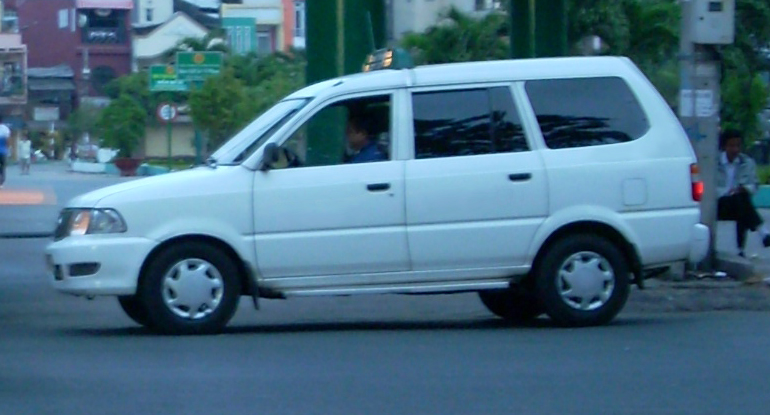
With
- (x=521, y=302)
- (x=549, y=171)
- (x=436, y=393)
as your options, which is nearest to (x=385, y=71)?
(x=549, y=171)

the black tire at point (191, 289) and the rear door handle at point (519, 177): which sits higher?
the rear door handle at point (519, 177)

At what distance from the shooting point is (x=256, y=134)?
32.6 feet

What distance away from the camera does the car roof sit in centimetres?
995

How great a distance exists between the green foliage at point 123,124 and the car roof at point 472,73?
43231 mm

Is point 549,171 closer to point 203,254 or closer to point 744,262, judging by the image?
point 203,254

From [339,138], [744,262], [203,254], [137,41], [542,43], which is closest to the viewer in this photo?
[203,254]

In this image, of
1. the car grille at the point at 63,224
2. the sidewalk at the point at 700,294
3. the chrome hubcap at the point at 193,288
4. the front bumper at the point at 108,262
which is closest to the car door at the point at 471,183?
the chrome hubcap at the point at 193,288

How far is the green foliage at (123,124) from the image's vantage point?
5250 cm

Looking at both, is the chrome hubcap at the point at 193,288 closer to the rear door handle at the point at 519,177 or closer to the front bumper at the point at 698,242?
the rear door handle at the point at 519,177

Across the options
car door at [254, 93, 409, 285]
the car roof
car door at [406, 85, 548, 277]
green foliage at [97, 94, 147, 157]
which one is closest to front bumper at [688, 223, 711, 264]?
car door at [406, 85, 548, 277]

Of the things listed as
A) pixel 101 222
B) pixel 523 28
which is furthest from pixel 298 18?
pixel 101 222

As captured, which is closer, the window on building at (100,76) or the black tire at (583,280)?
the black tire at (583,280)

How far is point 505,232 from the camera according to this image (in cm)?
980

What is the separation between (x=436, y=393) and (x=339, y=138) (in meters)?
3.29
